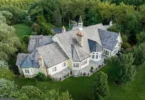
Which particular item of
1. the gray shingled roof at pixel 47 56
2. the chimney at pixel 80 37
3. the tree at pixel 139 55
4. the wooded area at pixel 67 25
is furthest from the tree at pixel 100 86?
the chimney at pixel 80 37

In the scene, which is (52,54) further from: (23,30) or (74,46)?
(23,30)

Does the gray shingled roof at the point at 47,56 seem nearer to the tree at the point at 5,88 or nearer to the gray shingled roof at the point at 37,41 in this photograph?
the gray shingled roof at the point at 37,41

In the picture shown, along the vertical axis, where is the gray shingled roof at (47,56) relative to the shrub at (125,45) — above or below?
above

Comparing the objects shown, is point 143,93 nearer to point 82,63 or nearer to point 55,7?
point 82,63

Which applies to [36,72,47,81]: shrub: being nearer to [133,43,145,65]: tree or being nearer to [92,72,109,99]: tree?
[92,72,109,99]: tree

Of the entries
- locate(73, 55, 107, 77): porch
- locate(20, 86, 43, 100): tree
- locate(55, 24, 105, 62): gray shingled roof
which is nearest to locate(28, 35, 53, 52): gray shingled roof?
locate(55, 24, 105, 62): gray shingled roof
